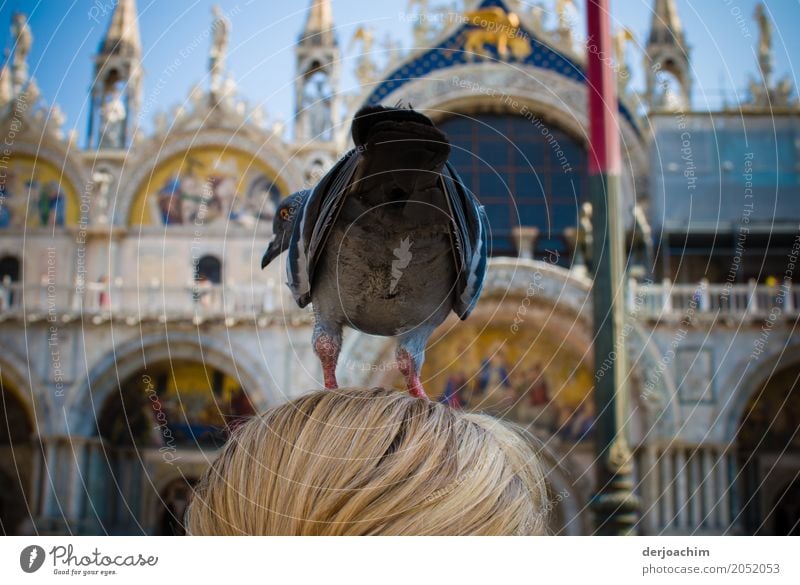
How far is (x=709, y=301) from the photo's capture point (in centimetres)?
1484

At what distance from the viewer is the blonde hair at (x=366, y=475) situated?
1229mm

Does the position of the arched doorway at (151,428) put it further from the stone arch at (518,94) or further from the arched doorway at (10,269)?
the stone arch at (518,94)

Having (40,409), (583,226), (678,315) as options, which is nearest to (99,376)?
(40,409)

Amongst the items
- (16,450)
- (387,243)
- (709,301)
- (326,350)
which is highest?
(387,243)

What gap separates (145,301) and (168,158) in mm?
2258

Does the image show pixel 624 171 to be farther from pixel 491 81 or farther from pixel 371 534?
pixel 371 534

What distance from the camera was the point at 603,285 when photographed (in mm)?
6504

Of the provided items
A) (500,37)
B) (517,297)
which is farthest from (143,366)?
(500,37)

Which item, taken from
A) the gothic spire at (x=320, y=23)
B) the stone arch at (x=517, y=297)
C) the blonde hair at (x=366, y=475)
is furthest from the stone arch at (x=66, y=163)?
the blonde hair at (x=366, y=475)

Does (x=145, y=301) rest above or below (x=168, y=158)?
below

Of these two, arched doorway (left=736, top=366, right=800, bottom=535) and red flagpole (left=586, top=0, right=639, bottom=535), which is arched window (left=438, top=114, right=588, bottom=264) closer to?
arched doorway (left=736, top=366, right=800, bottom=535)

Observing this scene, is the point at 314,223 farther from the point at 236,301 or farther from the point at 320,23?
the point at 320,23

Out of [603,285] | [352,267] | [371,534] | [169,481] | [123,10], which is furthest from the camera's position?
[169,481]

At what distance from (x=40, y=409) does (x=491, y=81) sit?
7998 mm
